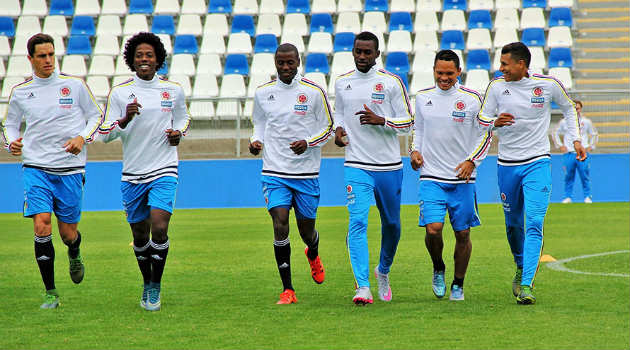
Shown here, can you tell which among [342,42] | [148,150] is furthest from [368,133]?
[342,42]

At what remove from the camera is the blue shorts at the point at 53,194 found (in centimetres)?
848

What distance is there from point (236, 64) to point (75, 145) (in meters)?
17.0

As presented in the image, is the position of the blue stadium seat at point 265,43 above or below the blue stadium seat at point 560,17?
below

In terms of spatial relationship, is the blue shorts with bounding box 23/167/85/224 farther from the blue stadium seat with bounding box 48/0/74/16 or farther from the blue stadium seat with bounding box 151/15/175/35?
the blue stadium seat with bounding box 48/0/74/16

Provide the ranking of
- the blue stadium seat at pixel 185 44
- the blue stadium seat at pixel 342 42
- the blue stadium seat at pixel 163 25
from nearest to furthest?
the blue stadium seat at pixel 342 42
the blue stadium seat at pixel 185 44
the blue stadium seat at pixel 163 25

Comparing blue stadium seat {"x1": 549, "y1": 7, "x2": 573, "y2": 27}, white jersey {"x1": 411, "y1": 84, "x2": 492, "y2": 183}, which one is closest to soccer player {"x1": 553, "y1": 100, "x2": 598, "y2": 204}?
blue stadium seat {"x1": 549, "y1": 7, "x2": 573, "y2": 27}

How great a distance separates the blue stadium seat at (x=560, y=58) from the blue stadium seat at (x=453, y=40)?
243 centimetres

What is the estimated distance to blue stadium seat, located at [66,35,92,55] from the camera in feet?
85.5

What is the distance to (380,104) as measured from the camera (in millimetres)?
8469

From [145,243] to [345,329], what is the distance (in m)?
2.35

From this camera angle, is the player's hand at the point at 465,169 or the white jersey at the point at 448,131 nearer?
the player's hand at the point at 465,169

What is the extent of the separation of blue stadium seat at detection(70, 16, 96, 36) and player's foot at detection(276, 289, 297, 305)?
19.7 meters

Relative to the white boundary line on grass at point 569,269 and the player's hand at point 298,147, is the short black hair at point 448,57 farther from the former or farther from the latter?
the white boundary line on grass at point 569,269

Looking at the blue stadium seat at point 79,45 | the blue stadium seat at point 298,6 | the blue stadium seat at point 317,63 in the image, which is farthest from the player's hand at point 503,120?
the blue stadium seat at point 79,45
